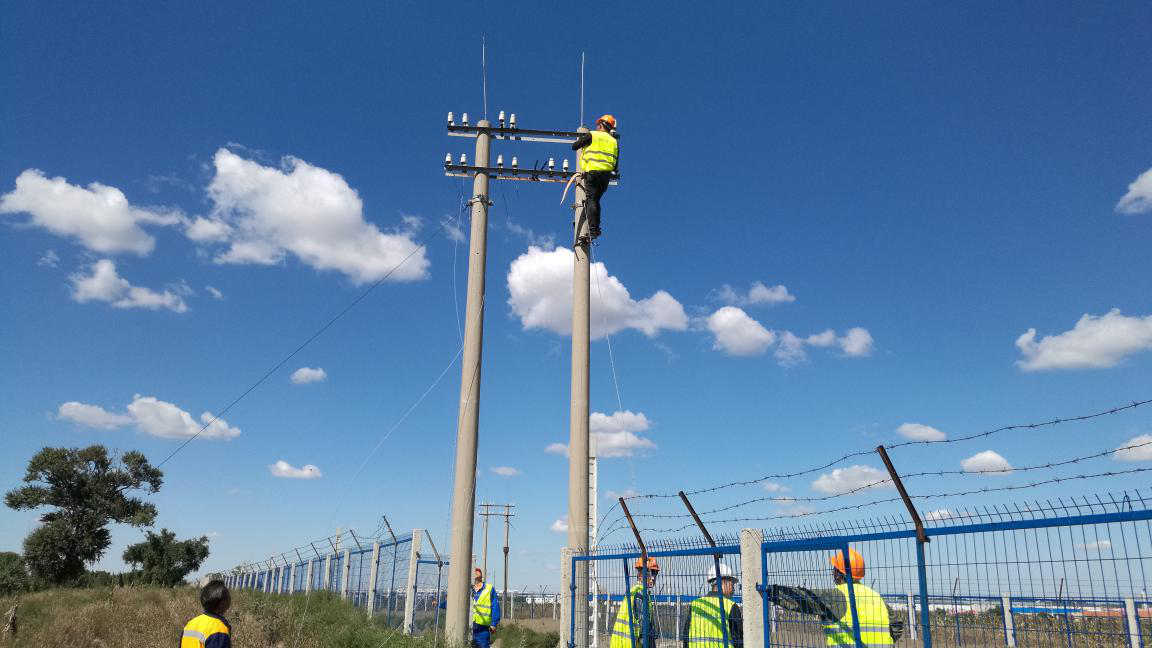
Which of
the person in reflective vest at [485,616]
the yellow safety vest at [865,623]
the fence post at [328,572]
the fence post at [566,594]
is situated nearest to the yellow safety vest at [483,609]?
the person in reflective vest at [485,616]

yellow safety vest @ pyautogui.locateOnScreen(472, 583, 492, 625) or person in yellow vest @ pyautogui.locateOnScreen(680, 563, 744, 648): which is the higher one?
person in yellow vest @ pyautogui.locateOnScreen(680, 563, 744, 648)

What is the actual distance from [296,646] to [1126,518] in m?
11.7

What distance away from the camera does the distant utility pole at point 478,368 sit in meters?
11.9

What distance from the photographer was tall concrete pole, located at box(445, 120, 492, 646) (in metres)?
12.0

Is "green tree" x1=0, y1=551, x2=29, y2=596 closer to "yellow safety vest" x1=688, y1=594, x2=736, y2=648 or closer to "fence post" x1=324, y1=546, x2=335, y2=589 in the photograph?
"fence post" x1=324, y1=546, x2=335, y2=589

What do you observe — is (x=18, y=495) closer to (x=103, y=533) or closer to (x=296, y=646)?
(x=103, y=533)

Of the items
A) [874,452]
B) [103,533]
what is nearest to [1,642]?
[874,452]

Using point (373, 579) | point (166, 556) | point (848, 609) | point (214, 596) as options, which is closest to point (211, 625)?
point (214, 596)

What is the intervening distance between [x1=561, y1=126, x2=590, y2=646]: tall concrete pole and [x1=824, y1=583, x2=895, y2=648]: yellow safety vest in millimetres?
5122

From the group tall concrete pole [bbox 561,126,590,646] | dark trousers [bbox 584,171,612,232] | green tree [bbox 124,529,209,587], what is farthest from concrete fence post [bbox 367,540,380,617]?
green tree [bbox 124,529,209,587]

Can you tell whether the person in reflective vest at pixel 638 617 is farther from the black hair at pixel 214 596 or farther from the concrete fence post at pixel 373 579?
the concrete fence post at pixel 373 579

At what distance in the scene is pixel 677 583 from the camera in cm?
795

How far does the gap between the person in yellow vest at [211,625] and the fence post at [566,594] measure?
5.76m

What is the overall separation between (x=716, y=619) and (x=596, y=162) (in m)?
7.32
